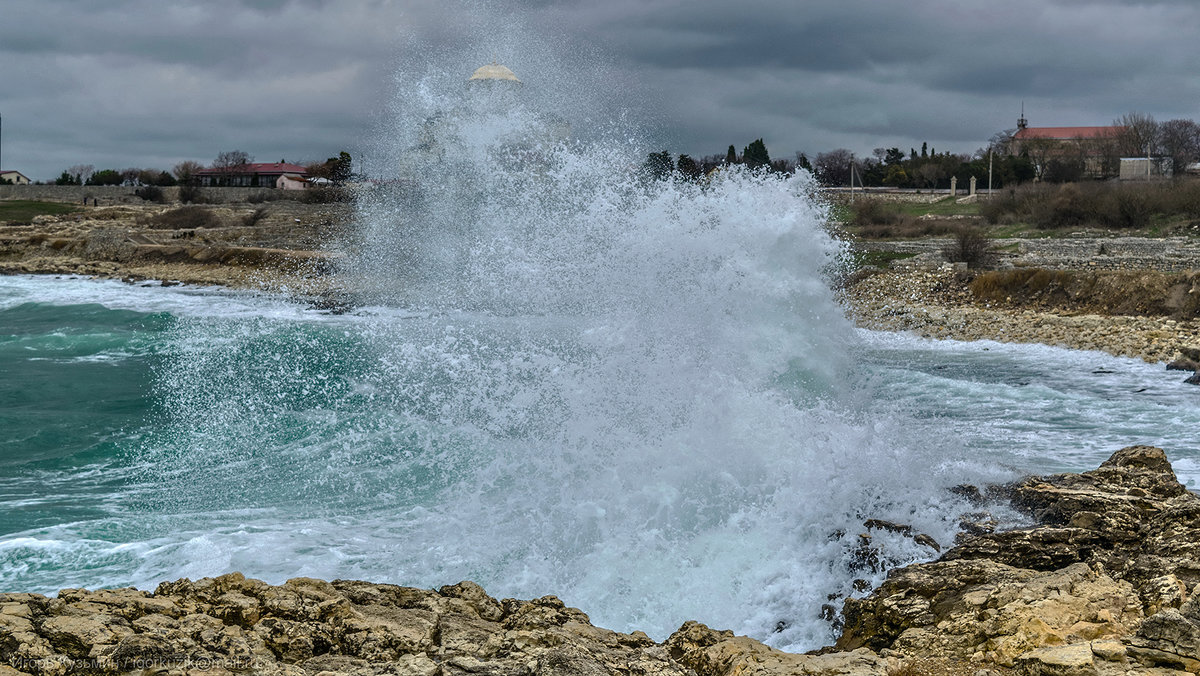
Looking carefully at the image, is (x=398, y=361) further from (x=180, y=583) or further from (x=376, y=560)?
(x=180, y=583)

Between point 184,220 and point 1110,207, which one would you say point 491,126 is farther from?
point 184,220

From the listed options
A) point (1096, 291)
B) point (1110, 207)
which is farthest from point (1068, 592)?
point (1110, 207)

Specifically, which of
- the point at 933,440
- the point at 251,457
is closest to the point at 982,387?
the point at 933,440

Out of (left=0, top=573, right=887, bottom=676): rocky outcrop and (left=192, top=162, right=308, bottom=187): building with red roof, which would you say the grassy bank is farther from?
(left=0, top=573, right=887, bottom=676): rocky outcrop

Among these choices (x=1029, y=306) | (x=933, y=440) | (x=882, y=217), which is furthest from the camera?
(x=882, y=217)

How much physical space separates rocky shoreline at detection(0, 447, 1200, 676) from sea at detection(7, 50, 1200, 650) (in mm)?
944

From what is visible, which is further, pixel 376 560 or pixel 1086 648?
pixel 376 560

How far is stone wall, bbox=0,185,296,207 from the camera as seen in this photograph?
208 feet

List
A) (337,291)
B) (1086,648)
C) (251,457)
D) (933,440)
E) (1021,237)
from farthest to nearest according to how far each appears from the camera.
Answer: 1. (1021,237)
2. (337,291)
3. (251,457)
4. (933,440)
5. (1086,648)

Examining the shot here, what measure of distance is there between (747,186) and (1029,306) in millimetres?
12764

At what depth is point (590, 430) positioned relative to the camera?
29.5ft

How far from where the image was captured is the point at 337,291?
97.9 ft

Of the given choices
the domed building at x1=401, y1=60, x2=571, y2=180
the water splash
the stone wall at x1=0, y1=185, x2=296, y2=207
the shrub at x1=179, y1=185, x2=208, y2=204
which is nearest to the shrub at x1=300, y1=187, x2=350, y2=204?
the stone wall at x1=0, y1=185, x2=296, y2=207

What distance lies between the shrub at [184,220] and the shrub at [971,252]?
3780cm
